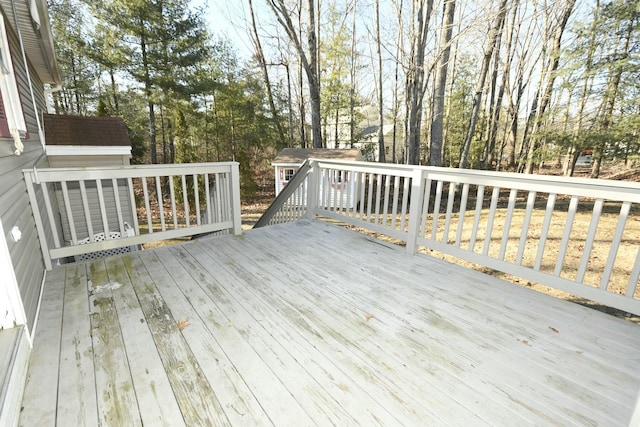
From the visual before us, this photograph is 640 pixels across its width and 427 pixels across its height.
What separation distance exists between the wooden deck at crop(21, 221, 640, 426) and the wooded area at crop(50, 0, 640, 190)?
219 inches

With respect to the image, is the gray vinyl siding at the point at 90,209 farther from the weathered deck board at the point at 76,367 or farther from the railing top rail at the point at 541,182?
the railing top rail at the point at 541,182

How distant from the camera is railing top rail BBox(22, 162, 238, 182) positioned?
254 centimetres

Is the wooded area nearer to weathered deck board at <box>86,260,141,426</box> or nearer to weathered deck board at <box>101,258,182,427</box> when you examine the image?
weathered deck board at <box>101,258,182,427</box>

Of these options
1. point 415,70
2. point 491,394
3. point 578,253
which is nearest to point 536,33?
point 415,70

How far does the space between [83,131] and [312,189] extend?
571cm

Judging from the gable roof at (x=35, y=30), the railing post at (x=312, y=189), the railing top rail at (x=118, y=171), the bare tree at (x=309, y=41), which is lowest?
the railing post at (x=312, y=189)

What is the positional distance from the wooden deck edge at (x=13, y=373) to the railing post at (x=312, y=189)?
3.38 m

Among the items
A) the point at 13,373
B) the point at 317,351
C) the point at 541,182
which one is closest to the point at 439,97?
the point at 541,182

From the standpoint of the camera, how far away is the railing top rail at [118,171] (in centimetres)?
254

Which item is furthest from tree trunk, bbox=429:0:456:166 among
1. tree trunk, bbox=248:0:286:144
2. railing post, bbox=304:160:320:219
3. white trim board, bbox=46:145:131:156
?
tree trunk, bbox=248:0:286:144

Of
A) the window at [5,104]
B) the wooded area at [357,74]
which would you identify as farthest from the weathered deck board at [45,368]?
the wooded area at [357,74]

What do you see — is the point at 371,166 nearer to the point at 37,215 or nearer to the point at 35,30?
the point at 37,215

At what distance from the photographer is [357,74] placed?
54.4ft

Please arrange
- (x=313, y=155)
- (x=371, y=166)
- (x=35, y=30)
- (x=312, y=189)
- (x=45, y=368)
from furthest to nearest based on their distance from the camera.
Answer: (x=313, y=155), (x=312, y=189), (x=35, y=30), (x=371, y=166), (x=45, y=368)
